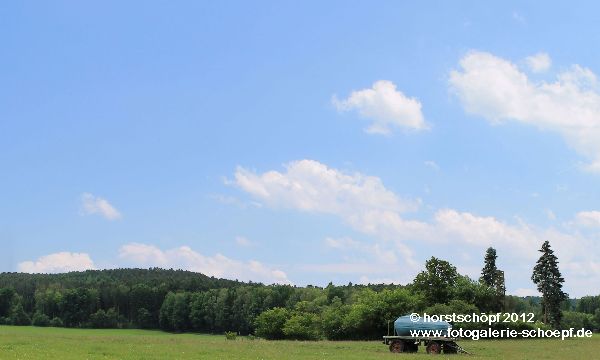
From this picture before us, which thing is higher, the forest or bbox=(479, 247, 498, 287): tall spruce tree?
bbox=(479, 247, 498, 287): tall spruce tree

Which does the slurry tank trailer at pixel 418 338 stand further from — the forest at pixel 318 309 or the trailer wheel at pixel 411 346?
the forest at pixel 318 309

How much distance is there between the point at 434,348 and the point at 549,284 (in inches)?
2408

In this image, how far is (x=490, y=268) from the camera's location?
11275 cm

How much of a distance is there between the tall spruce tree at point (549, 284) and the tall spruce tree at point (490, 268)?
747 centimetres

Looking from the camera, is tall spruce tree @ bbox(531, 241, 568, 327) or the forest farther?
tall spruce tree @ bbox(531, 241, 568, 327)

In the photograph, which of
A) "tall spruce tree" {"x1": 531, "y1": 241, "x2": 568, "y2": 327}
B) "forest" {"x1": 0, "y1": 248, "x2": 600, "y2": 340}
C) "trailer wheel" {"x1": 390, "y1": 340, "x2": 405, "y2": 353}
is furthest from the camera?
"tall spruce tree" {"x1": 531, "y1": 241, "x2": 568, "y2": 327}

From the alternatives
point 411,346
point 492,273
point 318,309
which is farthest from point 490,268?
point 411,346

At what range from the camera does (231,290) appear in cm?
18625

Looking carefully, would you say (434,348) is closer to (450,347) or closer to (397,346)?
(450,347)

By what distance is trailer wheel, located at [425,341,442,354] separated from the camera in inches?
2052

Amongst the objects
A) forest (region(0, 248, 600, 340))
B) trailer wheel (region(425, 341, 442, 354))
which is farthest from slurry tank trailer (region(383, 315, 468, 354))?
forest (region(0, 248, 600, 340))

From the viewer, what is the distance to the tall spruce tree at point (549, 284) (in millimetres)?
105125

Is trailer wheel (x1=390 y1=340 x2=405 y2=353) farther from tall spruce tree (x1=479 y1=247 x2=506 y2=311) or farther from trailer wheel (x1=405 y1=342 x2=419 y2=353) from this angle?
tall spruce tree (x1=479 y1=247 x2=506 y2=311)

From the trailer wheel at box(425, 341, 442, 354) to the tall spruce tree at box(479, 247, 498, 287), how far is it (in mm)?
62976
